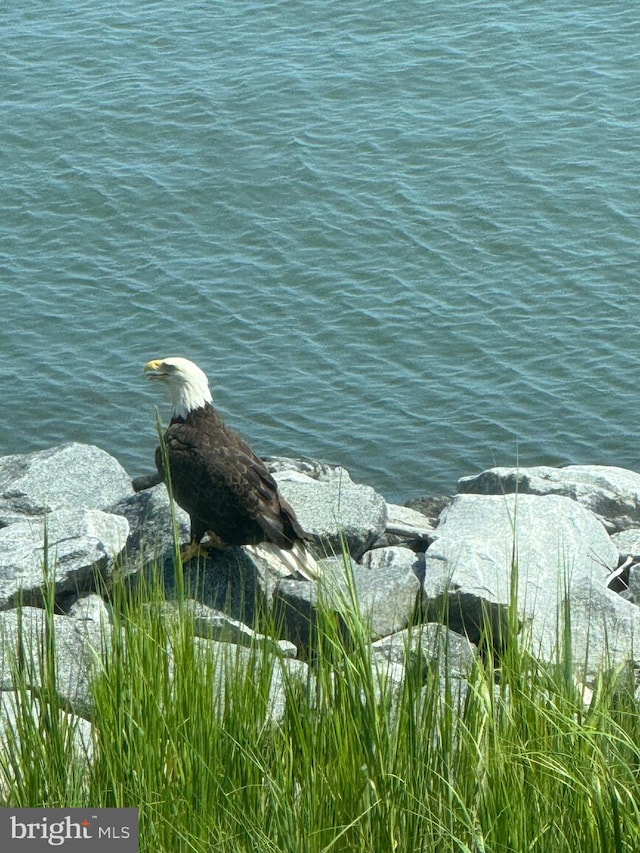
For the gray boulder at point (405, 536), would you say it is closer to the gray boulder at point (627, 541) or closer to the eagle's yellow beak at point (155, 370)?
the gray boulder at point (627, 541)

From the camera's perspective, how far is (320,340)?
1272cm

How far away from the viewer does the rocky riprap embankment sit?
6.31 metres

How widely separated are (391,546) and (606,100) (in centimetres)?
990

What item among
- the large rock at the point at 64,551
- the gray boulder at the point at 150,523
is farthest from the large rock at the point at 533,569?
the large rock at the point at 64,551

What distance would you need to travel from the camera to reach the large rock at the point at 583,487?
31.3ft

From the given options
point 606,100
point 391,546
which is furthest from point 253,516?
point 606,100

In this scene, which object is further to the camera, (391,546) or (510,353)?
(510,353)

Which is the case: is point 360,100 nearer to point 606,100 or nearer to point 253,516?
point 606,100

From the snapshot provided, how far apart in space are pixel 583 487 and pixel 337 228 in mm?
5431

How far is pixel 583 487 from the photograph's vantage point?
31.6 ft

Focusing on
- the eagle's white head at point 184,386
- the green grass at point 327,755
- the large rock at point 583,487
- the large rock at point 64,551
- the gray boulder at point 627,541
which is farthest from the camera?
the large rock at point 583,487

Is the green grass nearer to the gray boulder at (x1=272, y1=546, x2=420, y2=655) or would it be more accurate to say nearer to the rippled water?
the gray boulder at (x1=272, y1=546, x2=420, y2=655)

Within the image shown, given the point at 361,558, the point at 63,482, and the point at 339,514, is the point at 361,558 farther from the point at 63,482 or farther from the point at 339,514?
the point at 63,482

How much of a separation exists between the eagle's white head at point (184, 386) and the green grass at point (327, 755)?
11.4 ft
